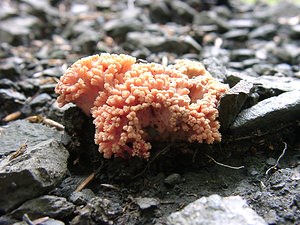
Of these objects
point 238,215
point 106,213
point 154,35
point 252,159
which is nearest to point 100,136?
point 106,213

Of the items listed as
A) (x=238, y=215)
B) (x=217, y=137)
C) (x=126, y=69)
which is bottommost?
(x=238, y=215)

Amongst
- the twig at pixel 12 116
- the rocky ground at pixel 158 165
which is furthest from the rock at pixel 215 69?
the twig at pixel 12 116

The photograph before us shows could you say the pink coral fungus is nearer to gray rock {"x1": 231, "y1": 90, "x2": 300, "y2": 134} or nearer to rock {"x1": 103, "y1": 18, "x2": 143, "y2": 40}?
gray rock {"x1": 231, "y1": 90, "x2": 300, "y2": 134}

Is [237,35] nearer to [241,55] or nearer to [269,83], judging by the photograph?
[241,55]

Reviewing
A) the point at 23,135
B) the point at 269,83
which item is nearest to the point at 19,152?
the point at 23,135

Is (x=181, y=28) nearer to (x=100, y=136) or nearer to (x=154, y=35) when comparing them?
(x=154, y=35)

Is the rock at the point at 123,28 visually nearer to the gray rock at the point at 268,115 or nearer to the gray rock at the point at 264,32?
the gray rock at the point at 264,32
